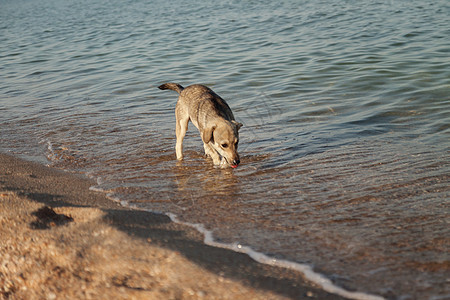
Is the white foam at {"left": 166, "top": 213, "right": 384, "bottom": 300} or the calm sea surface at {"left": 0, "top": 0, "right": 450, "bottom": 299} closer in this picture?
the white foam at {"left": 166, "top": 213, "right": 384, "bottom": 300}

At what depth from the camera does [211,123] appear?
7.09m

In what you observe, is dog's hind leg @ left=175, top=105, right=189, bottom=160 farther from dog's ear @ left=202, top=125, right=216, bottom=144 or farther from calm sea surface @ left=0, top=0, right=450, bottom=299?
dog's ear @ left=202, top=125, right=216, bottom=144

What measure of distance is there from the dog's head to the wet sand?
6.49 feet

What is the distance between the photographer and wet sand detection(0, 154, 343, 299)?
3.30 m

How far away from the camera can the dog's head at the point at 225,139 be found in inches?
266

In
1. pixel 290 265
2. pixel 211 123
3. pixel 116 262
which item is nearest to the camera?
pixel 116 262

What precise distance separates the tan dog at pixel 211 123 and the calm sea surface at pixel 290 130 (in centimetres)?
28

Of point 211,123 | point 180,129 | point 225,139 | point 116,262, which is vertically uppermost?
point 116,262

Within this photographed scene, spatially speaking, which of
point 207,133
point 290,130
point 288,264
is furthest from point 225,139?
point 288,264

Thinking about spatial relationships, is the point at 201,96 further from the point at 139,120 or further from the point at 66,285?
the point at 66,285

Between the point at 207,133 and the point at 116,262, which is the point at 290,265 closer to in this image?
the point at 116,262

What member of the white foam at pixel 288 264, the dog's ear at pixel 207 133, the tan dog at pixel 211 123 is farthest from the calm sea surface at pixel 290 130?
the dog's ear at pixel 207 133

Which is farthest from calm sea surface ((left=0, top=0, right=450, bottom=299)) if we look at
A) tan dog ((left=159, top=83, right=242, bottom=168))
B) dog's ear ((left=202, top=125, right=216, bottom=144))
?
dog's ear ((left=202, top=125, right=216, bottom=144))

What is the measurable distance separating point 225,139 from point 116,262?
3.35m
